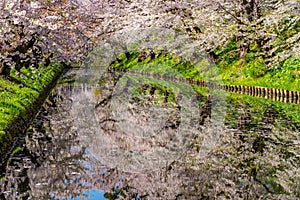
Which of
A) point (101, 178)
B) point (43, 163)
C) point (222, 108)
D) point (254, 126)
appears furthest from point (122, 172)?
point (222, 108)

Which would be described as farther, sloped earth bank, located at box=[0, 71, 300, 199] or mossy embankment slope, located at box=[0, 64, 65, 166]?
mossy embankment slope, located at box=[0, 64, 65, 166]

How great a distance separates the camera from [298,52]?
2009 centimetres

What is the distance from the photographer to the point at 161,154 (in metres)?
11.6

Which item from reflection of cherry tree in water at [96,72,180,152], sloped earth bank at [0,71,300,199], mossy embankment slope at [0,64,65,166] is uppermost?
mossy embankment slope at [0,64,65,166]

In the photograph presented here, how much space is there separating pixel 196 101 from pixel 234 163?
39.0 ft

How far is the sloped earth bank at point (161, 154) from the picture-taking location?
334 inches

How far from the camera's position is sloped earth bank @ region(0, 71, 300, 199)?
27.8 ft

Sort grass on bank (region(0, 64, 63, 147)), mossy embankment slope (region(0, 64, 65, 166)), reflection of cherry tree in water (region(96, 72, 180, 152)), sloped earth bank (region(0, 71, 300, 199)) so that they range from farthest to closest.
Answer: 1. reflection of cherry tree in water (region(96, 72, 180, 152))
2. grass on bank (region(0, 64, 63, 147))
3. mossy embankment slope (region(0, 64, 65, 166))
4. sloped earth bank (region(0, 71, 300, 199))

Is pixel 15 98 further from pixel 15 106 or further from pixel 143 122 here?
pixel 143 122

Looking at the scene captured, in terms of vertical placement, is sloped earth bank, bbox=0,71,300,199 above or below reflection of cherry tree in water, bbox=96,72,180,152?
above

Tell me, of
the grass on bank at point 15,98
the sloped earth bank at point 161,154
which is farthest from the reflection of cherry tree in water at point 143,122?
the grass on bank at point 15,98

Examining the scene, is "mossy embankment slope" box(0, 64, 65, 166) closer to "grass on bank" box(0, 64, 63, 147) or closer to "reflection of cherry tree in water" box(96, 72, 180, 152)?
"grass on bank" box(0, 64, 63, 147)

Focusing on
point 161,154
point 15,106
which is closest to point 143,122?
point 15,106

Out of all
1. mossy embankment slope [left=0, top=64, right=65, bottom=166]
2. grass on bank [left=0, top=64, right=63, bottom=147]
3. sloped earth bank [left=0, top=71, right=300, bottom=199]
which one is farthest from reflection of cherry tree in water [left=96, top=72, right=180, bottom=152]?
grass on bank [left=0, top=64, right=63, bottom=147]
